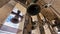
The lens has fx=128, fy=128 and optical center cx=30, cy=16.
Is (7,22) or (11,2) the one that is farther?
(11,2)

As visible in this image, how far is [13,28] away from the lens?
1.42 meters

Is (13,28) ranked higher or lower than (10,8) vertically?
lower

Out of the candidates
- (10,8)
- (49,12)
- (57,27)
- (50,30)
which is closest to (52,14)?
(49,12)

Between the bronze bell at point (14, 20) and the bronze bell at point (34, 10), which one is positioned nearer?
the bronze bell at point (34, 10)

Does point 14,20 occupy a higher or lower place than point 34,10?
higher

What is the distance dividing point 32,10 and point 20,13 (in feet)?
1.92

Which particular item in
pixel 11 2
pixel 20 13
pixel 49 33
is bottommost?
pixel 49 33

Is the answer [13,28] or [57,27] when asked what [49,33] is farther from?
[13,28]

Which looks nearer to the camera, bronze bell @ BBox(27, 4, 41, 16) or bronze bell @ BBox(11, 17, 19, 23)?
bronze bell @ BBox(27, 4, 41, 16)

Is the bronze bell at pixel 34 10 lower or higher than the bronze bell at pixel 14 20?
lower

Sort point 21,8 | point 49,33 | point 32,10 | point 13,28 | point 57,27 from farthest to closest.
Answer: point 21,8 < point 57,27 < point 49,33 < point 13,28 < point 32,10

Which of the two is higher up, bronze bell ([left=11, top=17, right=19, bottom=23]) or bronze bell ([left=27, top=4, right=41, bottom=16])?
bronze bell ([left=11, top=17, right=19, bottom=23])

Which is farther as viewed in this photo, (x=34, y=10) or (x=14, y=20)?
(x=14, y=20)

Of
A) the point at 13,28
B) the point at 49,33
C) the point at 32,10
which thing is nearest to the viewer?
the point at 32,10
